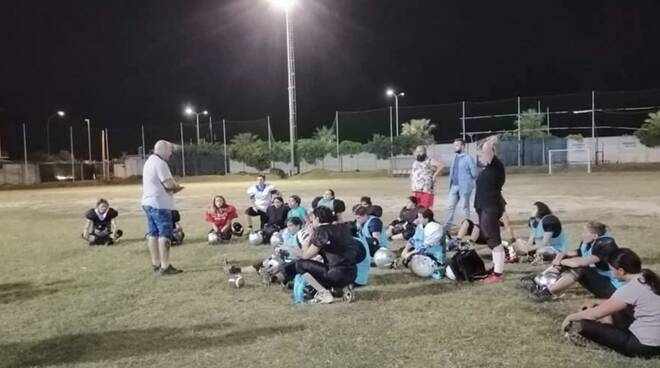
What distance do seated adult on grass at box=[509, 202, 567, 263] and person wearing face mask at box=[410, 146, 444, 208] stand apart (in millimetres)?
2812

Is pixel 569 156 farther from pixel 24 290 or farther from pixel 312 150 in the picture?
pixel 24 290

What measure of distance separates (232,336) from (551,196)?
17.3m

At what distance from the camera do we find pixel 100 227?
12.8 meters

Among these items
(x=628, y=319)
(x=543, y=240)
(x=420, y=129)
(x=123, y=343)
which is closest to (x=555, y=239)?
(x=543, y=240)

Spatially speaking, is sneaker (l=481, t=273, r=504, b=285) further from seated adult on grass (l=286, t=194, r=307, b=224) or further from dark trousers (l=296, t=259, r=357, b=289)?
seated adult on grass (l=286, t=194, r=307, b=224)

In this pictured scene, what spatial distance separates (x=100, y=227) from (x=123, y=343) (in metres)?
7.50

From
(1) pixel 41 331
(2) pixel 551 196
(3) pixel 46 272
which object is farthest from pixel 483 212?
(2) pixel 551 196

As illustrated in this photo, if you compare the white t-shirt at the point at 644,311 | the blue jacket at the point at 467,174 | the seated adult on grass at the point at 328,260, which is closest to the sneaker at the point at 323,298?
the seated adult on grass at the point at 328,260

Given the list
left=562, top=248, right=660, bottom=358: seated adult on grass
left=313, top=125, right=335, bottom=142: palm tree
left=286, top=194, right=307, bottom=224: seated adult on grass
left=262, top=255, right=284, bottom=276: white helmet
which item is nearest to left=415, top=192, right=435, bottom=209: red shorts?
left=286, top=194, right=307, bottom=224: seated adult on grass

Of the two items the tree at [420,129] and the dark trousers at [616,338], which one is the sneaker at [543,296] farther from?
the tree at [420,129]

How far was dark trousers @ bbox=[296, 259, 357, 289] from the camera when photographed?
7.06 m

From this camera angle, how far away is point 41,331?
6.34 m

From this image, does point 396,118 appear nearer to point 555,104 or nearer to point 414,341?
point 555,104

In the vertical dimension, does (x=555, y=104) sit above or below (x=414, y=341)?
above
